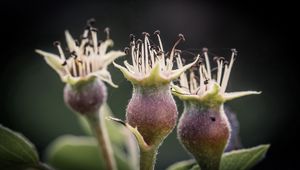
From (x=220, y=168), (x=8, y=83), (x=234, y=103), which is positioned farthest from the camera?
(x=8, y=83)

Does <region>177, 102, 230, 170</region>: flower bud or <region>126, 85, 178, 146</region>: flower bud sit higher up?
<region>126, 85, 178, 146</region>: flower bud

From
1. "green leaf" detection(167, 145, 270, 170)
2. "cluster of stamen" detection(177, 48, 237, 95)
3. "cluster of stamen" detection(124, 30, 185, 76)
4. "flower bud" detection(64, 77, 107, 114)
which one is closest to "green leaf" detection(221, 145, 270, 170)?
"green leaf" detection(167, 145, 270, 170)

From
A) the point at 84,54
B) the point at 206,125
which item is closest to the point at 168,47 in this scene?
the point at 84,54

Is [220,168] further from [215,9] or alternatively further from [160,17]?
[215,9]

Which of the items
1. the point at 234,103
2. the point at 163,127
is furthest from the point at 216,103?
the point at 234,103

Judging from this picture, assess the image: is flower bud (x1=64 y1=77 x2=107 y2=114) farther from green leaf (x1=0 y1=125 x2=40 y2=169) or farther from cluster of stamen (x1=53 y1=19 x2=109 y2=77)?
green leaf (x1=0 y1=125 x2=40 y2=169)
